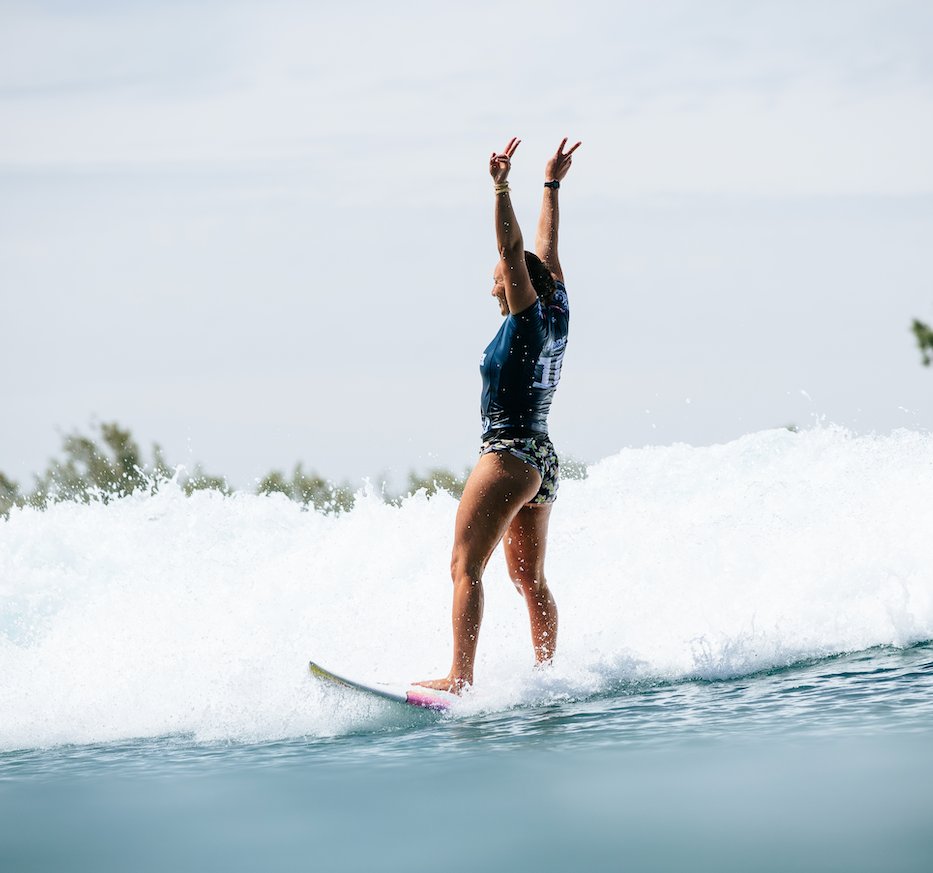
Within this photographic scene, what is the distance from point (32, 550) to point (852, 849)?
7.00 m

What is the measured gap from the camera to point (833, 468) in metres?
8.41

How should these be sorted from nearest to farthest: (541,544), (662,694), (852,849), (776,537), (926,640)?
→ (852,849), (662,694), (541,544), (926,640), (776,537)

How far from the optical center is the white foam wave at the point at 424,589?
5.55m

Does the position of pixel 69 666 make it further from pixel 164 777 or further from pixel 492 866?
pixel 492 866

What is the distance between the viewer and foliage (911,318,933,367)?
3030cm

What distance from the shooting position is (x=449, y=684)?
5.14 metres

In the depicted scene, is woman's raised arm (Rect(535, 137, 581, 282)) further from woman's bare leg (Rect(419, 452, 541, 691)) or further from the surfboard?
the surfboard

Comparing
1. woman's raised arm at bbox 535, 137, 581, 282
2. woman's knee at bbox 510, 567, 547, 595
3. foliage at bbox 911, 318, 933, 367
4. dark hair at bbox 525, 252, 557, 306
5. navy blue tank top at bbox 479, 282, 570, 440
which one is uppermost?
foliage at bbox 911, 318, 933, 367

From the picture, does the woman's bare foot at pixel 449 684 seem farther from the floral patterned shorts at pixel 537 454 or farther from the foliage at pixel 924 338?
the foliage at pixel 924 338

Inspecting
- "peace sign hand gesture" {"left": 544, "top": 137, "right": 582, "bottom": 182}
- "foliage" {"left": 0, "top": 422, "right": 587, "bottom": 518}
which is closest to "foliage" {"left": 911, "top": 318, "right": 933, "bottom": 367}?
"foliage" {"left": 0, "top": 422, "right": 587, "bottom": 518}

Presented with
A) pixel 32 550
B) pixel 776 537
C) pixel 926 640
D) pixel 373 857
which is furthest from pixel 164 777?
pixel 32 550

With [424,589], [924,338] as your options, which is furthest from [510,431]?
[924,338]

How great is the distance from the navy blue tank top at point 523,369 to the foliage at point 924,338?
89.4 ft

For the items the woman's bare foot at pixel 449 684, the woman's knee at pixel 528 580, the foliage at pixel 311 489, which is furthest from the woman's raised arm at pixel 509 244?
the foliage at pixel 311 489
